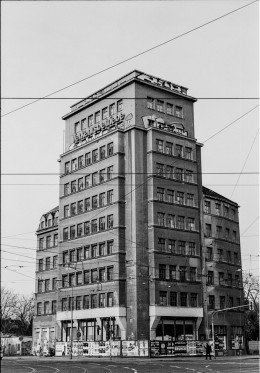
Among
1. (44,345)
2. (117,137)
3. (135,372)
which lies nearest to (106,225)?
(117,137)

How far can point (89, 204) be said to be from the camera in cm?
6769

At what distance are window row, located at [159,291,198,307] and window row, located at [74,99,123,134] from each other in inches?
911

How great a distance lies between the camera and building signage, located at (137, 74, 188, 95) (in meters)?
66.6

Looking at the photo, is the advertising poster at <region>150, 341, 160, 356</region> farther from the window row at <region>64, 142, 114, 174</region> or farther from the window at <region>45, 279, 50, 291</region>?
the window at <region>45, 279, 50, 291</region>

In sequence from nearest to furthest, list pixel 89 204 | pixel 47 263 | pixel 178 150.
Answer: pixel 178 150, pixel 89 204, pixel 47 263

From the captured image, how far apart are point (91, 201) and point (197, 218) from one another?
43.7ft

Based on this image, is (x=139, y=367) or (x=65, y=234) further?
(x=65, y=234)

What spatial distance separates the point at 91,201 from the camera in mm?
67188

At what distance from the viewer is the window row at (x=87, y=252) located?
207 feet

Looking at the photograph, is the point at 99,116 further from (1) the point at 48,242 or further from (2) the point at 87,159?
(1) the point at 48,242

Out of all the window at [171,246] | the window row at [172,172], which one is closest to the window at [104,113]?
the window row at [172,172]

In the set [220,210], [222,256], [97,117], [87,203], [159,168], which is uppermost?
[97,117]

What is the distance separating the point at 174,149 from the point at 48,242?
23.2m

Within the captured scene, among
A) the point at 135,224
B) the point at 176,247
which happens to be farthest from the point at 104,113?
the point at 176,247
